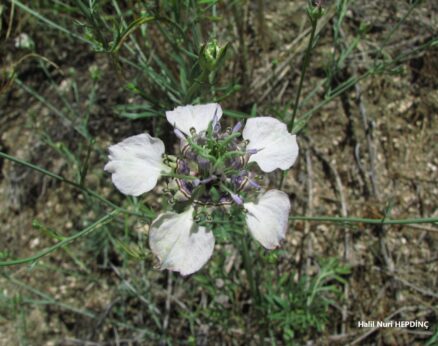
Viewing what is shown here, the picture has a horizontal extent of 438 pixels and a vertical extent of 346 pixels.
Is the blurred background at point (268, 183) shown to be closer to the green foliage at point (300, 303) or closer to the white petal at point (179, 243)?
the green foliage at point (300, 303)

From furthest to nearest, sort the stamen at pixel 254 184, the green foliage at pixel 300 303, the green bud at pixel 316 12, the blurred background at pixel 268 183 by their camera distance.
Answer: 1. the blurred background at pixel 268 183
2. the green foliage at pixel 300 303
3. the stamen at pixel 254 184
4. the green bud at pixel 316 12

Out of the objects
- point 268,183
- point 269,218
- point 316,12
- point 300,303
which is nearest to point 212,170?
point 269,218

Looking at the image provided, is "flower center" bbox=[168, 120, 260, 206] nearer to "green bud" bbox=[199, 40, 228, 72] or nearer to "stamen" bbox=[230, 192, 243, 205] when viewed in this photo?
"stamen" bbox=[230, 192, 243, 205]

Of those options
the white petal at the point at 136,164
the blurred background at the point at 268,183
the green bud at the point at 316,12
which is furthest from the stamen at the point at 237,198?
the blurred background at the point at 268,183

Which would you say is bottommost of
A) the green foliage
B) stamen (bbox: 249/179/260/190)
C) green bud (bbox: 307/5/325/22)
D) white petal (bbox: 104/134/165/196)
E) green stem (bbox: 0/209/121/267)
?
the green foliage

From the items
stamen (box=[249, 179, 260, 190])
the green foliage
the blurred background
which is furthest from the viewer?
the blurred background

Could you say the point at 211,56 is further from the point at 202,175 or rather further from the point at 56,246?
the point at 56,246

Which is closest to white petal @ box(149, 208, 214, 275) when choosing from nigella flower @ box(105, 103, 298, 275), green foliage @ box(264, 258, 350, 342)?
nigella flower @ box(105, 103, 298, 275)
